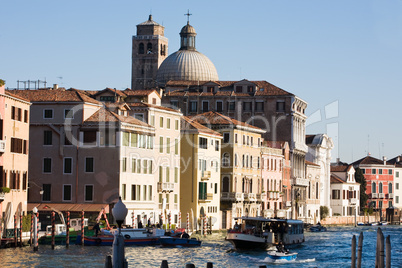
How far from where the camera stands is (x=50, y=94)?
56.5m

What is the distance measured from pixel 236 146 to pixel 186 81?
58.8 feet

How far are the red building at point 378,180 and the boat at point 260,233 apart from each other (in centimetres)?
6864

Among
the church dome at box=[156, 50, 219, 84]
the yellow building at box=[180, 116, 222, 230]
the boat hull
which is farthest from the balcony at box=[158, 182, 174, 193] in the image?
the church dome at box=[156, 50, 219, 84]

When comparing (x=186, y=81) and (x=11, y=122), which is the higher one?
(x=186, y=81)

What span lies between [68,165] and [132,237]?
9.54 m

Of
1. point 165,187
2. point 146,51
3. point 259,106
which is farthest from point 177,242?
point 146,51

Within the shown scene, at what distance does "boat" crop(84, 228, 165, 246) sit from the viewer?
46406 millimetres

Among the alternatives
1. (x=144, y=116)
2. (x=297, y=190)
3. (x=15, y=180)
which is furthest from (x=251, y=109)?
(x=15, y=180)

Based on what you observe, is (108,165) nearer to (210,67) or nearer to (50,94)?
(50,94)

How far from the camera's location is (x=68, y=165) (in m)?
55.7

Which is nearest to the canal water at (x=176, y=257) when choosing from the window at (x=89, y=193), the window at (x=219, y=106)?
the window at (x=89, y=193)

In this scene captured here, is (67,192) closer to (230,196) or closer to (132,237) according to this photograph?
(132,237)

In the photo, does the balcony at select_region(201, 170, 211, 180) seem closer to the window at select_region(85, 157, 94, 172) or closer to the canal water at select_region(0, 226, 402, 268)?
the window at select_region(85, 157, 94, 172)

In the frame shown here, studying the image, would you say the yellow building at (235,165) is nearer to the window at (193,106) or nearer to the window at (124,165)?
the window at (193,106)
